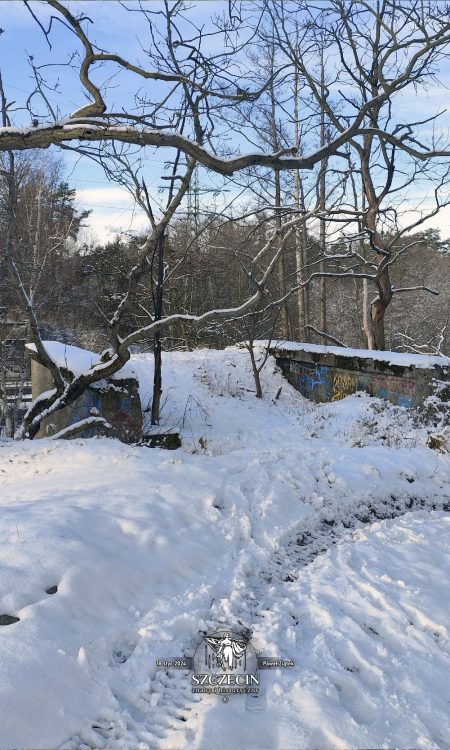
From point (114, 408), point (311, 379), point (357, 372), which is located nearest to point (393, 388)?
point (357, 372)

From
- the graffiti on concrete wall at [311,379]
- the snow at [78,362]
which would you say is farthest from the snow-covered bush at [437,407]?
the snow at [78,362]

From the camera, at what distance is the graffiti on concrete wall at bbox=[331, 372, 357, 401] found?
35.4 ft

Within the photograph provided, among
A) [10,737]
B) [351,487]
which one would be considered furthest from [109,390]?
[10,737]

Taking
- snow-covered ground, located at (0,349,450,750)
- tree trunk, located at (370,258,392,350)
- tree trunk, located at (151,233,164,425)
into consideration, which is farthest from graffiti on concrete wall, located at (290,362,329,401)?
snow-covered ground, located at (0,349,450,750)

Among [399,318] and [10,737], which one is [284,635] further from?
[399,318]

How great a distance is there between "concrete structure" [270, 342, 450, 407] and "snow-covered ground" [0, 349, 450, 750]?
3.17 meters

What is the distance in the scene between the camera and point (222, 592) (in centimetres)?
316

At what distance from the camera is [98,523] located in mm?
3559

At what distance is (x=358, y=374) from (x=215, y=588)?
26.7 ft

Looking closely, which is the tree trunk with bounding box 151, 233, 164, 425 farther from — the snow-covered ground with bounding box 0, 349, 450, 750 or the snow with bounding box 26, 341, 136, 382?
the snow-covered ground with bounding box 0, 349, 450, 750

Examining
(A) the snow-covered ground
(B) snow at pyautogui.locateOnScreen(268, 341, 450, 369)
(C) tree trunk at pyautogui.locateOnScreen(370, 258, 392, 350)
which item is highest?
(C) tree trunk at pyautogui.locateOnScreen(370, 258, 392, 350)

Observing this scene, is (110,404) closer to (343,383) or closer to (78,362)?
(78,362)

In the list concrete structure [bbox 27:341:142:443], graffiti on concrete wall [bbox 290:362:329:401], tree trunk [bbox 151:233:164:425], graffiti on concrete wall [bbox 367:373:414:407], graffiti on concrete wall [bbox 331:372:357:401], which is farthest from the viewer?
graffiti on concrete wall [bbox 290:362:329:401]

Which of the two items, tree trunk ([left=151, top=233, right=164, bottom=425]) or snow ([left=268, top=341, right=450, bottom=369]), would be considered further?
tree trunk ([left=151, top=233, right=164, bottom=425])
